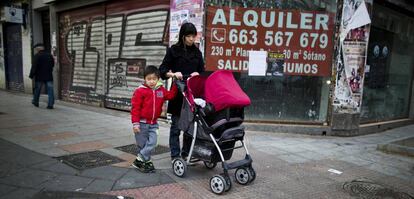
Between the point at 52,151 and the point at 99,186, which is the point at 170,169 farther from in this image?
the point at 52,151

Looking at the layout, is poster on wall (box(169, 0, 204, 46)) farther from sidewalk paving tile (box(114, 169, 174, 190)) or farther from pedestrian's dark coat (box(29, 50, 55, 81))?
pedestrian's dark coat (box(29, 50, 55, 81))

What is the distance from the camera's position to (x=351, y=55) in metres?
7.43

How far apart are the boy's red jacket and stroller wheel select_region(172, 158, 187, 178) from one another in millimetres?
608

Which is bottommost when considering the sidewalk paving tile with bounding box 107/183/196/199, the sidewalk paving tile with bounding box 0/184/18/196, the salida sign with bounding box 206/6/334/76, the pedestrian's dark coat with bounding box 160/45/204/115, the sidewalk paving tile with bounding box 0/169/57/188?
the sidewalk paving tile with bounding box 107/183/196/199

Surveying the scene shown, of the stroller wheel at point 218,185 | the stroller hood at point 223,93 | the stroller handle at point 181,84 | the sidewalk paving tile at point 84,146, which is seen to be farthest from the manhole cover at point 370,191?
the sidewalk paving tile at point 84,146

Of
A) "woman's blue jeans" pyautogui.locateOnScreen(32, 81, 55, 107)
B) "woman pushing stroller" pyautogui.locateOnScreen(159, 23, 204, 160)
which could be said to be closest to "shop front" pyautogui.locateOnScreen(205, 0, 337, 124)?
"woman pushing stroller" pyautogui.locateOnScreen(159, 23, 204, 160)

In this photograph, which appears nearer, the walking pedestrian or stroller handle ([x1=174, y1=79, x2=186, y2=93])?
stroller handle ([x1=174, y1=79, x2=186, y2=93])

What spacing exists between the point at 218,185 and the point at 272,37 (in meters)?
4.47

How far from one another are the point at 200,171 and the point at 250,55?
358cm

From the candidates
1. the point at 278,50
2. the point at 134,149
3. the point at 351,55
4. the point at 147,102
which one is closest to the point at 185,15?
the point at 278,50

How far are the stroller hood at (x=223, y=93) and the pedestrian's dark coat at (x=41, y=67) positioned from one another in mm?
7222

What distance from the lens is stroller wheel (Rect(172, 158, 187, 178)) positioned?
4223 millimetres

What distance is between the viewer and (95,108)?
9953mm

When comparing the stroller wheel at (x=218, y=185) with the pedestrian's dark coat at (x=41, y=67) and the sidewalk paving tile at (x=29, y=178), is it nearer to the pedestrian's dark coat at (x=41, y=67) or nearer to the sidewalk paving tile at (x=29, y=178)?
the sidewalk paving tile at (x=29, y=178)
